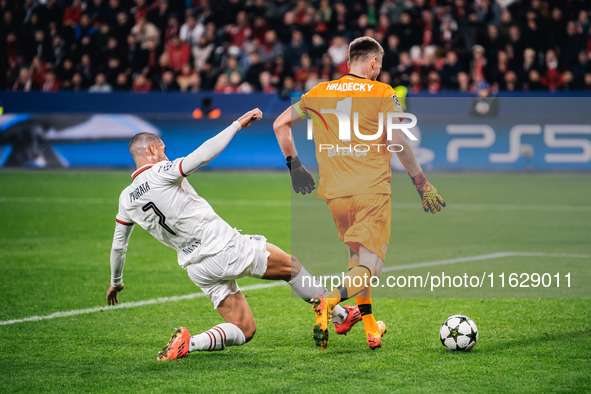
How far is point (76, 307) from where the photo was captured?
7.33 meters

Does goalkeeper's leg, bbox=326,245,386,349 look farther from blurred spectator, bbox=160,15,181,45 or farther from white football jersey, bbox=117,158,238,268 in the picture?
blurred spectator, bbox=160,15,181,45

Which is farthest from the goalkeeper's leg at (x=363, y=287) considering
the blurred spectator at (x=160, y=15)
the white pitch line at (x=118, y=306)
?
the blurred spectator at (x=160, y=15)

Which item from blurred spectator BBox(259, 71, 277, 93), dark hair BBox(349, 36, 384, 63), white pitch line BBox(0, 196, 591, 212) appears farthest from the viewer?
blurred spectator BBox(259, 71, 277, 93)

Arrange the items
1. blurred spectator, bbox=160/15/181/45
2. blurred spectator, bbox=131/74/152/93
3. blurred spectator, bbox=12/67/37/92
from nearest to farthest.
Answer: blurred spectator, bbox=131/74/152/93, blurred spectator, bbox=12/67/37/92, blurred spectator, bbox=160/15/181/45

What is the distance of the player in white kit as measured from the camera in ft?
17.9

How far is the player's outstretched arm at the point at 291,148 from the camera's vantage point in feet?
19.7

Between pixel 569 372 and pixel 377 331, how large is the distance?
131 centimetres

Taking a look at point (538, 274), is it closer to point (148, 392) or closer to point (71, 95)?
point (148, 392)

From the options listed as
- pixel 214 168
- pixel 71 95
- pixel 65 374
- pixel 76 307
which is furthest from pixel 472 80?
pixel 65 374

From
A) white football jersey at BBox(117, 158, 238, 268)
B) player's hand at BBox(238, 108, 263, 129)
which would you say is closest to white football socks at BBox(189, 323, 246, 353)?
white football jersey at BBox(117, 158, 238, 268)

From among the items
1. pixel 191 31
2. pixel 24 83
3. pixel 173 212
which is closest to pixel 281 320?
pixel 173 212

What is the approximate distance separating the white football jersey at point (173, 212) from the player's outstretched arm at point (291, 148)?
2.27 feet

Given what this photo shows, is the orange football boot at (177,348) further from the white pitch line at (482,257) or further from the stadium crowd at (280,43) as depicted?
the stadium crowd at (280,43)

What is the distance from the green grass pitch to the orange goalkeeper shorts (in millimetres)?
739
